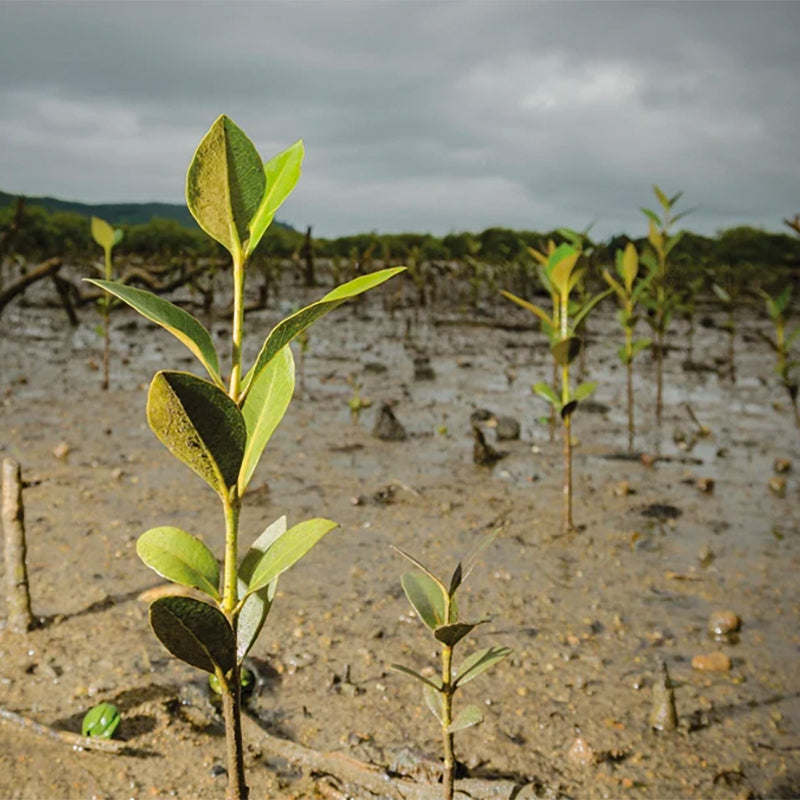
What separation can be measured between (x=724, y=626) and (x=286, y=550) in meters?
2.03

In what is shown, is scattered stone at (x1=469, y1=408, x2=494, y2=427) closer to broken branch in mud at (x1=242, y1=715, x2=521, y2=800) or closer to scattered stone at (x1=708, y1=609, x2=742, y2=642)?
scattered stone at (x1=708, y1=609, x2=742, y2=642)

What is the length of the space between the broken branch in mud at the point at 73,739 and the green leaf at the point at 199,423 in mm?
1047

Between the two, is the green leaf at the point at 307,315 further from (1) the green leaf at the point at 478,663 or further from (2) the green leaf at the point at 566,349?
(2) the green leaf at the point at 566,349

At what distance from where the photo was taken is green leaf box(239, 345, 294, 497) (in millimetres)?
1238

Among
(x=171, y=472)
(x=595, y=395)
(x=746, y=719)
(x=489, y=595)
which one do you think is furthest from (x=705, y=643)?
(x=595, y=395)

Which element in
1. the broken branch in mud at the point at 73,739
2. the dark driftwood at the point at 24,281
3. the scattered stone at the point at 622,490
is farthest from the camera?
the dark driftwood at the point at 24,281

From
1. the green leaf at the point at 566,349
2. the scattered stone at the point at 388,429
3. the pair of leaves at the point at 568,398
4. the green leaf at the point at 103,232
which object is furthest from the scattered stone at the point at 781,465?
the green leaf at the point at 103,232

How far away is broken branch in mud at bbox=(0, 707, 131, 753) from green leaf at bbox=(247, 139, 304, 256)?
1294 millimetres

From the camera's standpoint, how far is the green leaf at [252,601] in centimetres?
129

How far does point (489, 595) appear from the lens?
116 inches

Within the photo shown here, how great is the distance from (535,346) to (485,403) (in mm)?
3812

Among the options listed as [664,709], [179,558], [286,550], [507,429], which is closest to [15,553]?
[179,558]

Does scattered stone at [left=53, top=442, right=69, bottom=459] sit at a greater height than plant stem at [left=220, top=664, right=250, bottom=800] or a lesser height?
lesser

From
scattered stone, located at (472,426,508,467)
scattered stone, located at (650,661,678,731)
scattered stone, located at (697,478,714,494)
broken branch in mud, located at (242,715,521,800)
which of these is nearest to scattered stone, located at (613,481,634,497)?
scattered stone, located at (697,478,714,494)
